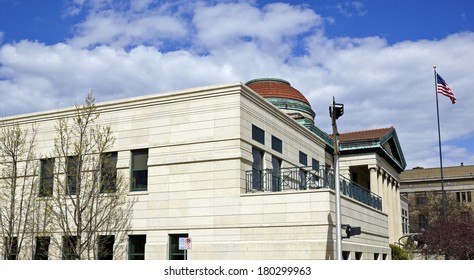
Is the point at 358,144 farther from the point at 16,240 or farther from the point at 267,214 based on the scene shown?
the point at 16,240

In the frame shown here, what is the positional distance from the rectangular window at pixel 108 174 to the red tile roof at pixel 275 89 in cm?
2559

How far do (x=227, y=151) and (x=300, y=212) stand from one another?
4422 mm

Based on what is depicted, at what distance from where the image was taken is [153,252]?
26219 mm

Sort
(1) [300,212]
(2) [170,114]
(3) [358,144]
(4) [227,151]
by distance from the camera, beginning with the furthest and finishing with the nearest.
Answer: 1. (3) [358,144]
2. (2) [170,114]
3. (4) [227,151]
4. (1) [300,212]

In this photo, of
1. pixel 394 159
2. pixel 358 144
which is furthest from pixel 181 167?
pixel 394 159

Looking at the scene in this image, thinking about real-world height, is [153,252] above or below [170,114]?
below

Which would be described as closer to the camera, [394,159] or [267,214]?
[267,214]

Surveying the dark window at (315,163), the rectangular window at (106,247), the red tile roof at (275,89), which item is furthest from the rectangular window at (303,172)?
the red tile roof at (275,89)

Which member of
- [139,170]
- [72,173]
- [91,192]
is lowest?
[91,192]

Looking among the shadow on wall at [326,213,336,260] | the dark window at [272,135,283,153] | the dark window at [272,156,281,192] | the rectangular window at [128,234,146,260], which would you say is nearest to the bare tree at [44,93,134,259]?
the rectangular window at [128,234,146,260]

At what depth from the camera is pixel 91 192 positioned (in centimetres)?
2559

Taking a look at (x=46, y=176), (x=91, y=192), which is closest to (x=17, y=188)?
(x=46, y=176)

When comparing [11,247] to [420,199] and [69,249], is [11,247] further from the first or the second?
[420,199]

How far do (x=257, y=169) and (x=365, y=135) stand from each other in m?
27.1
